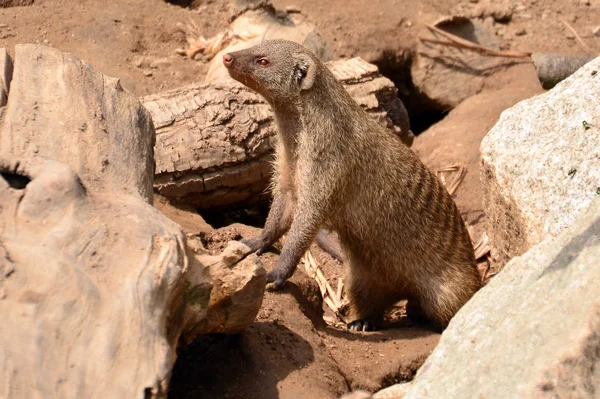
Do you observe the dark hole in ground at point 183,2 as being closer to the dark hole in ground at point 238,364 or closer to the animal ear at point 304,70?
the animal ear at point 304,70

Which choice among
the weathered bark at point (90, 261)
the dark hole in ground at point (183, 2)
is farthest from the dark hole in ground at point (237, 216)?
the dark hole in ground at point (183, 2)

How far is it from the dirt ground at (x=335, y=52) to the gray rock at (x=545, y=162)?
97cm

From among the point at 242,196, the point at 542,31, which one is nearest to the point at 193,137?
the point at 242,196

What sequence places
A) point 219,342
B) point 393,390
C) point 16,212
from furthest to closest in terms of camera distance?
point 219,342
point 393,390
point 16,212

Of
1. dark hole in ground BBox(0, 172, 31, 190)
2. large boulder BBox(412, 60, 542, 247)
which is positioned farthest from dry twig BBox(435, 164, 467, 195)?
dark hole in ground BBox(0, 172, 31, 190)

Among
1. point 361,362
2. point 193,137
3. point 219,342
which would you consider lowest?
point 361,362

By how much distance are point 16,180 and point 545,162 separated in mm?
2798

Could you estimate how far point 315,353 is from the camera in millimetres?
3877

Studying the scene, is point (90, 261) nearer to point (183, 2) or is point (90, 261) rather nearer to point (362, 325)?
point (362, 325)

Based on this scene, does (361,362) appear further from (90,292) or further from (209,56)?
(209,56)

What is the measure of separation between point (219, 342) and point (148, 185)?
2.72 ft

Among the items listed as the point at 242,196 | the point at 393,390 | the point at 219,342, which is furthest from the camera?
the point at 242,196

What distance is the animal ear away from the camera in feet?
15.4

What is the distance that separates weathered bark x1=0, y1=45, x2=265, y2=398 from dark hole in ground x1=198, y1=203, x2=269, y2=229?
2217mm
